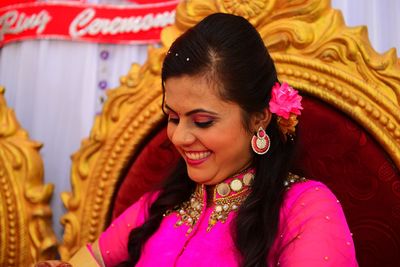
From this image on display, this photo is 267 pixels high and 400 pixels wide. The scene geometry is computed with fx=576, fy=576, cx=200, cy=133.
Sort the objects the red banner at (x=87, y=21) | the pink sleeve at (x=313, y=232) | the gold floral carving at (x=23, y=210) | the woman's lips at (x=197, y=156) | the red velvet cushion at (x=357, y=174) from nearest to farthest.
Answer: the pink sleeve at (x=313, y=232) → the woman's lips at (x=197, y=156) → the red velvet cushion at (x=357, y=174) → the gold floral carving at (x=23, y=210) → the red banner at (x=87, y=21)

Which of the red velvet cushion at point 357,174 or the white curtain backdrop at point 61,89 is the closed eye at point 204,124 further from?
the white curtain backdrop at point 61,89

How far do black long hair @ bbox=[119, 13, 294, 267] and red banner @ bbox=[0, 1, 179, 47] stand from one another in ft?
2.14

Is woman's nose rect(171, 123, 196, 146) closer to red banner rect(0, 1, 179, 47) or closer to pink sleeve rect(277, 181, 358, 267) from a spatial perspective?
pink sleeve rect(277, 181, 358, 267)

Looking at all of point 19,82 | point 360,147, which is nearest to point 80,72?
point 19,82

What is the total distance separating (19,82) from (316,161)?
3.46 ft

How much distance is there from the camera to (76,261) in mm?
1288

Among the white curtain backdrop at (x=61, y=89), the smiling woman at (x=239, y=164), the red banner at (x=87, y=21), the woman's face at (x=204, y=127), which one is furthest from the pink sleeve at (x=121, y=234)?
the red banner at (x=87, y=21)

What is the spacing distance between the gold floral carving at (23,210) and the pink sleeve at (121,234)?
14.7 inches

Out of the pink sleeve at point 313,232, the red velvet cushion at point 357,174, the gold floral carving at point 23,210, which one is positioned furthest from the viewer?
the gold floral carving at point 23,210

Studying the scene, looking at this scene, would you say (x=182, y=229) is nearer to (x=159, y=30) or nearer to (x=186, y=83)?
(x=186, y=83)

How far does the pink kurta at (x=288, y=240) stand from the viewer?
0.97 m

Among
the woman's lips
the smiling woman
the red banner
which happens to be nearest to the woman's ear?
the smiling woman

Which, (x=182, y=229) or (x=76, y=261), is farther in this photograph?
(x=76, y=261)

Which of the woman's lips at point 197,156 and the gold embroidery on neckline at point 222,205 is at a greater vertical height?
the woman's lips at point 197,156
